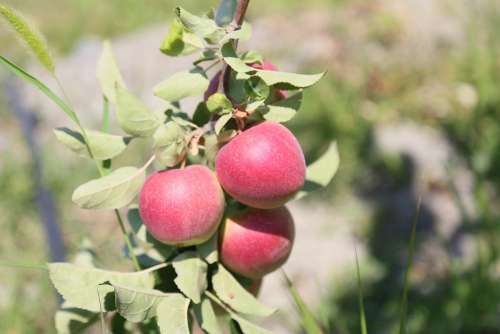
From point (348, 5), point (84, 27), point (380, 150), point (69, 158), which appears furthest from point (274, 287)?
point (84, 27)

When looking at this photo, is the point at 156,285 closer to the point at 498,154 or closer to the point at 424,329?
the point at 424,329

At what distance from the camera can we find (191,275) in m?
0.59

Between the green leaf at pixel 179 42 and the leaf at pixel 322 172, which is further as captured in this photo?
the leaf at pixel 322 172

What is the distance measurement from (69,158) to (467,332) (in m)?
1.53

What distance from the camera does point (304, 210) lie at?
7.09 feet

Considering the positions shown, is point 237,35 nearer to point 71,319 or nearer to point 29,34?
point 29,34

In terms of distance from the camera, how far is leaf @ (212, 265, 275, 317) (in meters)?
0.61

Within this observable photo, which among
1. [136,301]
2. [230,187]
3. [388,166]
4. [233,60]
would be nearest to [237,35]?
[233,60]

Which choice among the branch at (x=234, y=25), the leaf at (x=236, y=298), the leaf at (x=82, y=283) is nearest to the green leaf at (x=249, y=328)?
the leaf at (x=236, y=298)

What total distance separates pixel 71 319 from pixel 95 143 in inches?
7.8

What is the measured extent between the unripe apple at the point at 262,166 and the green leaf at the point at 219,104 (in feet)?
0.08

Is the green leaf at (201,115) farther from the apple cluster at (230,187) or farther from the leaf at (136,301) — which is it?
the leaf at (136,301)

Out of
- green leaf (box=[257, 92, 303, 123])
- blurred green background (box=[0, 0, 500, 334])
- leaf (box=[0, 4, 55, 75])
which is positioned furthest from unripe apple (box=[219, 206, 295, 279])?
blurred green background (box=[0, 0, 500, 334])

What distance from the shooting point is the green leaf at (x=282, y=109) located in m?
0.60
